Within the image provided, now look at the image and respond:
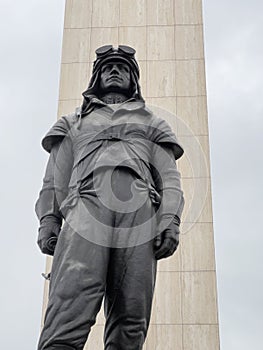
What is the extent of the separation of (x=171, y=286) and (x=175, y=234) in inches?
231

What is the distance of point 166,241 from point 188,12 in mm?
9413

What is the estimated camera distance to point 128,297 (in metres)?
4.24

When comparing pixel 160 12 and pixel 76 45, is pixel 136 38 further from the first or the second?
pixel 76 45

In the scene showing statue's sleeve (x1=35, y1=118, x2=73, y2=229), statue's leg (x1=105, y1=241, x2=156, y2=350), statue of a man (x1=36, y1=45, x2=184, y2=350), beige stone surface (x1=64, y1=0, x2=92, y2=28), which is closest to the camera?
statue of a man (x1=36, y1=45, x2=184, y2=350)

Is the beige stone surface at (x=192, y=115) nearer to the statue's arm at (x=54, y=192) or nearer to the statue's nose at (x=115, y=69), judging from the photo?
the statue's nose at (x=115, y=69)

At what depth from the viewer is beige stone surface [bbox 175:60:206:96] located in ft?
39.4

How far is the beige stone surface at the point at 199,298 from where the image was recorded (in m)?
9.76

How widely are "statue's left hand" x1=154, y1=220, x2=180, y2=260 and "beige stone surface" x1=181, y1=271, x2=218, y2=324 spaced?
5616mm

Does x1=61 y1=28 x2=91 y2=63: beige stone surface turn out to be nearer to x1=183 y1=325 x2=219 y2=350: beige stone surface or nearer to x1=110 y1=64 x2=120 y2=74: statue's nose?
x1=183 y1=325 x2=219 y2=350: beige stone surface

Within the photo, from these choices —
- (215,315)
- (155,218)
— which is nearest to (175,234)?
(155,218)

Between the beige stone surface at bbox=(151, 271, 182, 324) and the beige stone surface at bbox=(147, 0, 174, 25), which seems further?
the beige stone surface at bbox=(147, 0, 174, 25)

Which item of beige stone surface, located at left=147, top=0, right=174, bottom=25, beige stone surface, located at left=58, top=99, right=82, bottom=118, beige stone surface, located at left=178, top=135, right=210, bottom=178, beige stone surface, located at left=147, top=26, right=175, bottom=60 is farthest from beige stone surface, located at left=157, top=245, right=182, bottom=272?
beige stone surface, located at left=147, top=0, right=174, bottom=25

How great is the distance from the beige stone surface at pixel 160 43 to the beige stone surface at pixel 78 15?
1.33m

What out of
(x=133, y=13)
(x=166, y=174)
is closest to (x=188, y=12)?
(x=133, y=13)
